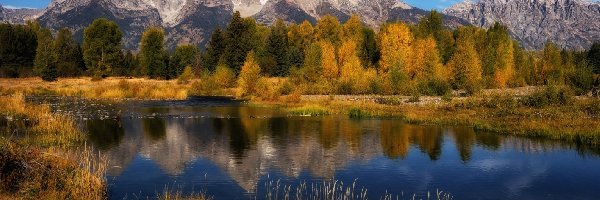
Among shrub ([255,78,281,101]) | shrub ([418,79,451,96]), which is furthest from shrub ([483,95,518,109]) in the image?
shrub ([255,78,281,101])

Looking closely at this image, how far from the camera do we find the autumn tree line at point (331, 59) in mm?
80688

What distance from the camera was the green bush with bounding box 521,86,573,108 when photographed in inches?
1929

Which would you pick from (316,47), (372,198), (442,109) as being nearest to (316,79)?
(316,47)

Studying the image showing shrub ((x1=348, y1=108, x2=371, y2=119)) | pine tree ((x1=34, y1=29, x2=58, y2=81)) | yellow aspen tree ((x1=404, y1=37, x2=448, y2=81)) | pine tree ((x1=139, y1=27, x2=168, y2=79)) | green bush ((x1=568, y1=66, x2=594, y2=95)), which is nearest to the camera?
shrub ((x1=348, y1=108, x2=371, y2=119))

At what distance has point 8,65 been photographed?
113 m

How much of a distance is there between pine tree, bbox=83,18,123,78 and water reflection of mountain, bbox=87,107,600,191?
255ft

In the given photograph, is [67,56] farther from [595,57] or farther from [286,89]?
[595,57]

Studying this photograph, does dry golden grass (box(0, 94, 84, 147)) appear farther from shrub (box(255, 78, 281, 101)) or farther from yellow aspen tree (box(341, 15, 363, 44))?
yellow aspen tree (box(341, 15, 363, 44))

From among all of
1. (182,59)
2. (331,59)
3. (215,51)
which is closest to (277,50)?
(215,51)

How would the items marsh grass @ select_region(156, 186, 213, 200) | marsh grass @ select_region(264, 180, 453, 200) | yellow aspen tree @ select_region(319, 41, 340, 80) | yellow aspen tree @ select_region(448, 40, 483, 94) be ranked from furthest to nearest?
1. yellow aspen tree @ select_region(319, 41, 340, 80)
2. yellow aspen tree @ select_region(448, 40, 483, 94)
3. marsh grass @ select_region(264, 180, 453, 200)
4. marsh grass @ select_region(156, 186, 213, 200)

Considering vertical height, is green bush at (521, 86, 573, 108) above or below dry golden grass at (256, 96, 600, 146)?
above

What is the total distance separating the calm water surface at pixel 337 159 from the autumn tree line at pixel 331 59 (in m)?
37.3

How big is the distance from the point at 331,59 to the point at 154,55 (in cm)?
4998

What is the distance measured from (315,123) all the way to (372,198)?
86.8ft
